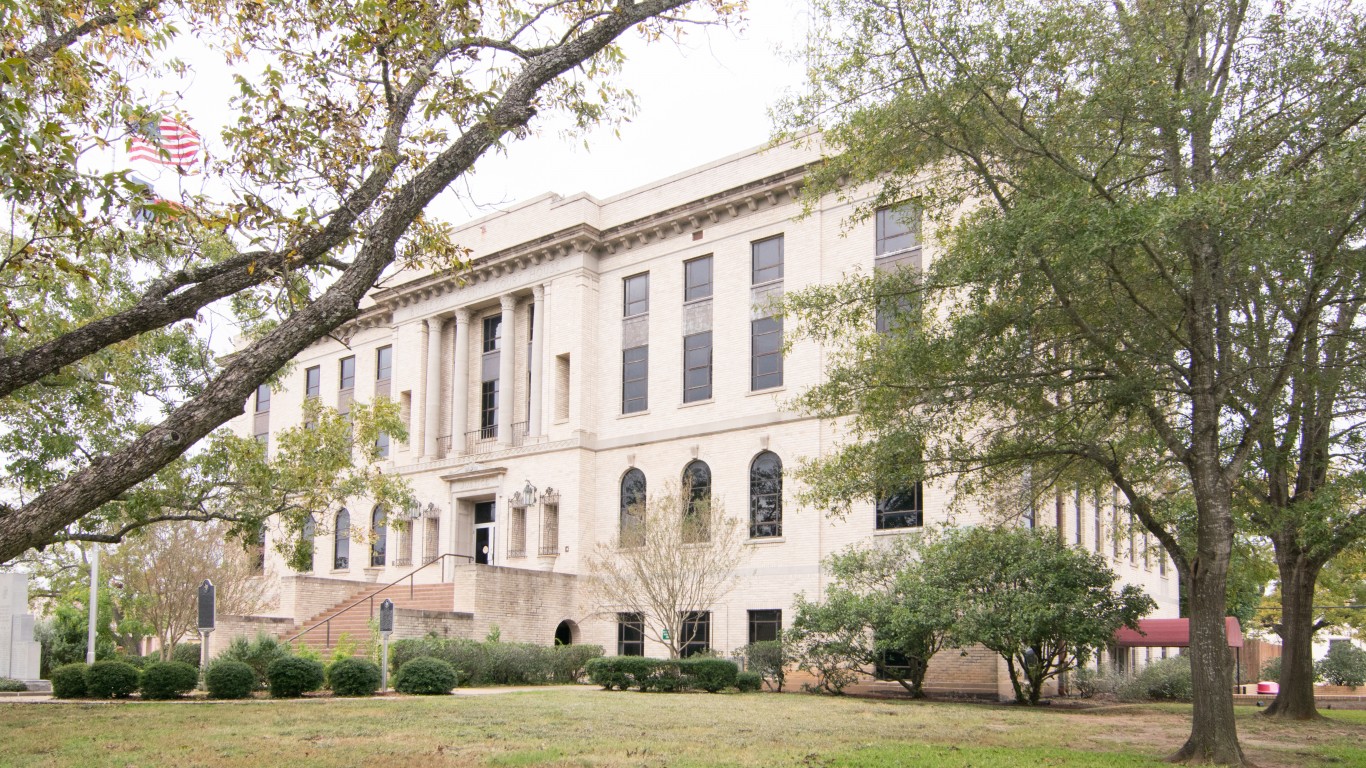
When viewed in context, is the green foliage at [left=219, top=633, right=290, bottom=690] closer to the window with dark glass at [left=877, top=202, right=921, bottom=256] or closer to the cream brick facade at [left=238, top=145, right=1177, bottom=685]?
the cream brick facade at [left=238, top=145, right=1177, bottom=685]

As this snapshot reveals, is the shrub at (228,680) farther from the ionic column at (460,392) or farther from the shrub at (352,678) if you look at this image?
the ionic column at (460,392)

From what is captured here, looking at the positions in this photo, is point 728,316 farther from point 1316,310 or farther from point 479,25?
point 479,25

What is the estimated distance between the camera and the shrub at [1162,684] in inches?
1114

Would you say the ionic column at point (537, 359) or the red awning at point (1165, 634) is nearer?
the red awning at point (1165, 634)

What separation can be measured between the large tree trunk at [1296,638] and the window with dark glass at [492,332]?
26278mm

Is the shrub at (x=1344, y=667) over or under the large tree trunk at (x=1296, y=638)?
under

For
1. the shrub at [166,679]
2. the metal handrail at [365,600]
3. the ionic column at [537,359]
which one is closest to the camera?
the shrub at [166,679]

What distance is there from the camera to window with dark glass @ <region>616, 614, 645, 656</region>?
3325 centimetres

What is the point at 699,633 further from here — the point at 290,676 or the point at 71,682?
the point at 71,682

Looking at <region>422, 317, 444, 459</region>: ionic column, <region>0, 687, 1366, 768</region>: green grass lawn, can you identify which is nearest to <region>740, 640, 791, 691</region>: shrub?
<region>0, 687, 1366, 768</region>: green grass lawn

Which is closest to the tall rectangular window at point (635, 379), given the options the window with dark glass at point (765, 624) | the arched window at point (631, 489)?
the arched window at point (631, 489)

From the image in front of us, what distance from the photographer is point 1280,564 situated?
68.8 ft

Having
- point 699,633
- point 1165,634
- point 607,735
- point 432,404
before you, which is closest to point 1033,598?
point 1165,634

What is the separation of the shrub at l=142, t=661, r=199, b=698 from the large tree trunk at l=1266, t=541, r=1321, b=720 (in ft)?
65.7
